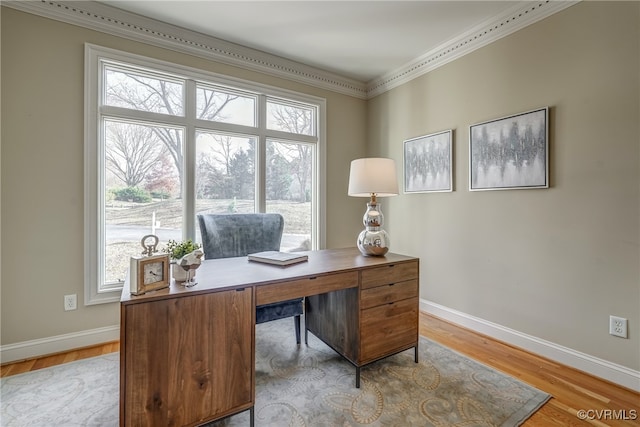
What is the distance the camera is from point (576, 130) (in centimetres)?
193

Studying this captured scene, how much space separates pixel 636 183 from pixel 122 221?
3634 mm

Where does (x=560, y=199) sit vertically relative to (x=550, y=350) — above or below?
above

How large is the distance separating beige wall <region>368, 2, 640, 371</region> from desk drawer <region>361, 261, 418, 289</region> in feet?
3.20

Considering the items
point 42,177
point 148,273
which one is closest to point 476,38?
point 148,273

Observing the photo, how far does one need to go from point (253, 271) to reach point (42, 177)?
6.05 feet

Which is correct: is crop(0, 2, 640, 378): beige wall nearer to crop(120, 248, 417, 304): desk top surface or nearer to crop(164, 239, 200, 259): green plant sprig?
crop(120, 248, 417, 304): desk top surface

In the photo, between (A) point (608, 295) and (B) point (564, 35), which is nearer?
(A) point (608, 295)

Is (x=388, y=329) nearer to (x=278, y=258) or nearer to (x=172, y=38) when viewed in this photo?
(x=278, y=258)

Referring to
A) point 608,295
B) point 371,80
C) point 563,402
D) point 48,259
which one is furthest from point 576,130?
point 48,259

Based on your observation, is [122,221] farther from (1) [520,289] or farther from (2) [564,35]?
(2) [564,35]

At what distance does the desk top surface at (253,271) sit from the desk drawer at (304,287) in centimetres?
3

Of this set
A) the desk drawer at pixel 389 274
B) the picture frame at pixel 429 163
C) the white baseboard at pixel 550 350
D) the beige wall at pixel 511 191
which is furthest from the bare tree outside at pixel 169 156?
the white baseboard at pixel 550 350

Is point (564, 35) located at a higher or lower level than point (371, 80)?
lower

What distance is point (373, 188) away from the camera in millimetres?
1878
